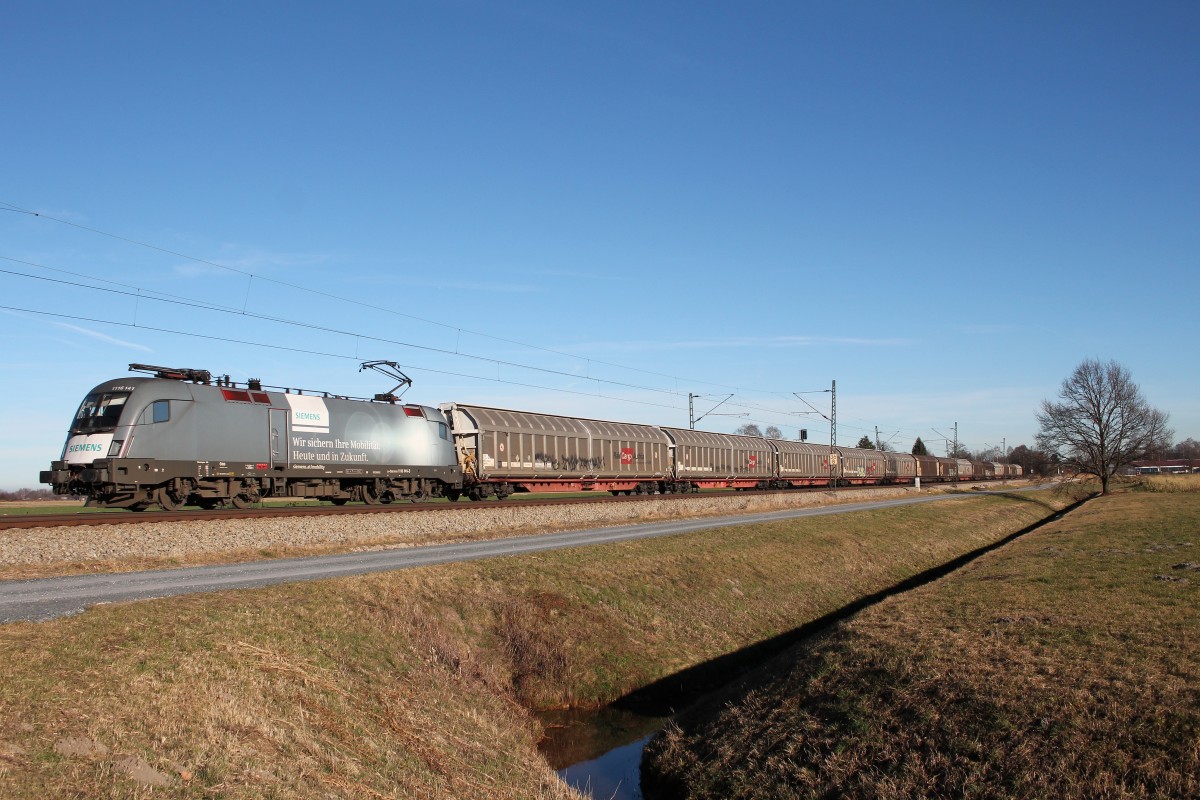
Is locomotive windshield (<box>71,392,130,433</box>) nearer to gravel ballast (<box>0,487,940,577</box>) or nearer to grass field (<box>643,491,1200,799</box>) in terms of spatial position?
gravel ballast (<box>0,487,940,577</box>)

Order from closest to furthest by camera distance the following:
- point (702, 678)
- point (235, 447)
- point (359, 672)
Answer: point (359, 672) → point (702, 678) → point (235, 447)

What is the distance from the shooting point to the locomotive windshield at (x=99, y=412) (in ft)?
74.1

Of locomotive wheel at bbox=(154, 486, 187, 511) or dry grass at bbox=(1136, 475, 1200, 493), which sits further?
dry grass at bbox=(1136, 475, 1200, 493)

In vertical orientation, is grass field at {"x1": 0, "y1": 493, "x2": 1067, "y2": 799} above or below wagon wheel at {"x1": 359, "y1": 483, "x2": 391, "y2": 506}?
below

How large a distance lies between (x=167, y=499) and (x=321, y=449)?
5.70 metres

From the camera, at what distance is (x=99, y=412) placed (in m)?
23.0

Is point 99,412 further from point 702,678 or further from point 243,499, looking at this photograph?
point 702,678

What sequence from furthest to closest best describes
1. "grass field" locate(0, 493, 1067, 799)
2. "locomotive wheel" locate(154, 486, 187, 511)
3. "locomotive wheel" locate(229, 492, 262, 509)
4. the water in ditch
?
"locomotive wheel" locate(229, 492, 262, 509)
"locomotive wheel" locate(154, 486, 187, 511)
the water in ditch
"grass field" locate(0, 493, 1067, 799)

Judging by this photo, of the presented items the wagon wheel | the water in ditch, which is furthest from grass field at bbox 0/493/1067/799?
the wagon wheel

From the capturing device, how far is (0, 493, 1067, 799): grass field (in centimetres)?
728

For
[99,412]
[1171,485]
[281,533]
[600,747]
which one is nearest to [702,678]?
[600,747]

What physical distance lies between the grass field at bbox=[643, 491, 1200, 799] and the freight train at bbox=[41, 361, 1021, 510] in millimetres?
18108

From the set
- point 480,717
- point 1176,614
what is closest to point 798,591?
point 1176,614

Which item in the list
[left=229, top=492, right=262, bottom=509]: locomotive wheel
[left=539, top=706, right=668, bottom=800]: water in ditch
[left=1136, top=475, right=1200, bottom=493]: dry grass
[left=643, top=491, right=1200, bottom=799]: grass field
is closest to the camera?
[left=643, top=491, right=1200, bottom=799]: grass field
